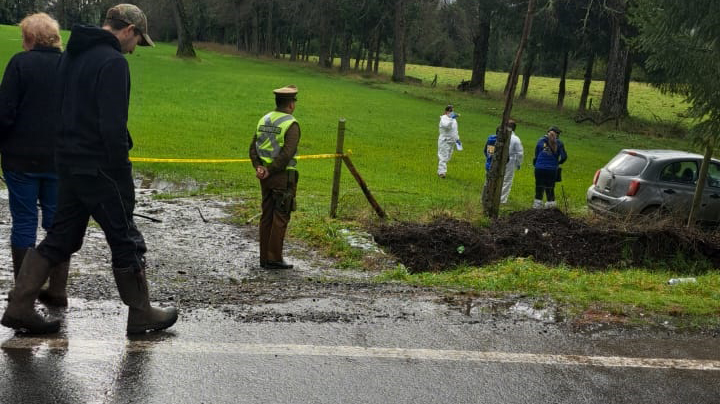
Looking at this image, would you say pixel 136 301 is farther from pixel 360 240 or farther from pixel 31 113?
pixel 360 240

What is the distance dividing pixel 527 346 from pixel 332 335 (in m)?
1.32

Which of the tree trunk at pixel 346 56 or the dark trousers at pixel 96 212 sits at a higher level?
the dark trousers at pixel 96 212

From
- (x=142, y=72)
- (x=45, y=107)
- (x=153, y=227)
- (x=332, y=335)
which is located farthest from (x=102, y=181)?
(x=142, y=72)

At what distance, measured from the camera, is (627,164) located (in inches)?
568

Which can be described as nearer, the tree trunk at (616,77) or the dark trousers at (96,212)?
the dark trousers at (96,212)

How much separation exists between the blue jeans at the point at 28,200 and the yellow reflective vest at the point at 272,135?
107 inches

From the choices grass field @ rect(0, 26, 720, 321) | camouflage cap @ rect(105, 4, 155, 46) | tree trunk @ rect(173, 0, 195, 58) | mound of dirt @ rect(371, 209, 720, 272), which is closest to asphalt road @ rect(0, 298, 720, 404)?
grass field @ rect(0, 26, 720, 321)

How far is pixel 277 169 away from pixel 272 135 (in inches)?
14.1

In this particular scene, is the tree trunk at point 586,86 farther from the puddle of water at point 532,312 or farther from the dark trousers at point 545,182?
the puddle of water at point 532,312

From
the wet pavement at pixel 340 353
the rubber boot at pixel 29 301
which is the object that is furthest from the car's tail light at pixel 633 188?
the rubber boot at pixel 29 301

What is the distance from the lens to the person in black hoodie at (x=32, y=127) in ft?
16.3

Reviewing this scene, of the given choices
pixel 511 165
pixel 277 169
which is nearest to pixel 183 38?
pixel 511 165

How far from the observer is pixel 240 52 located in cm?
9062

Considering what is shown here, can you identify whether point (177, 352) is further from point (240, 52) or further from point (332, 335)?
point (240, 52)
